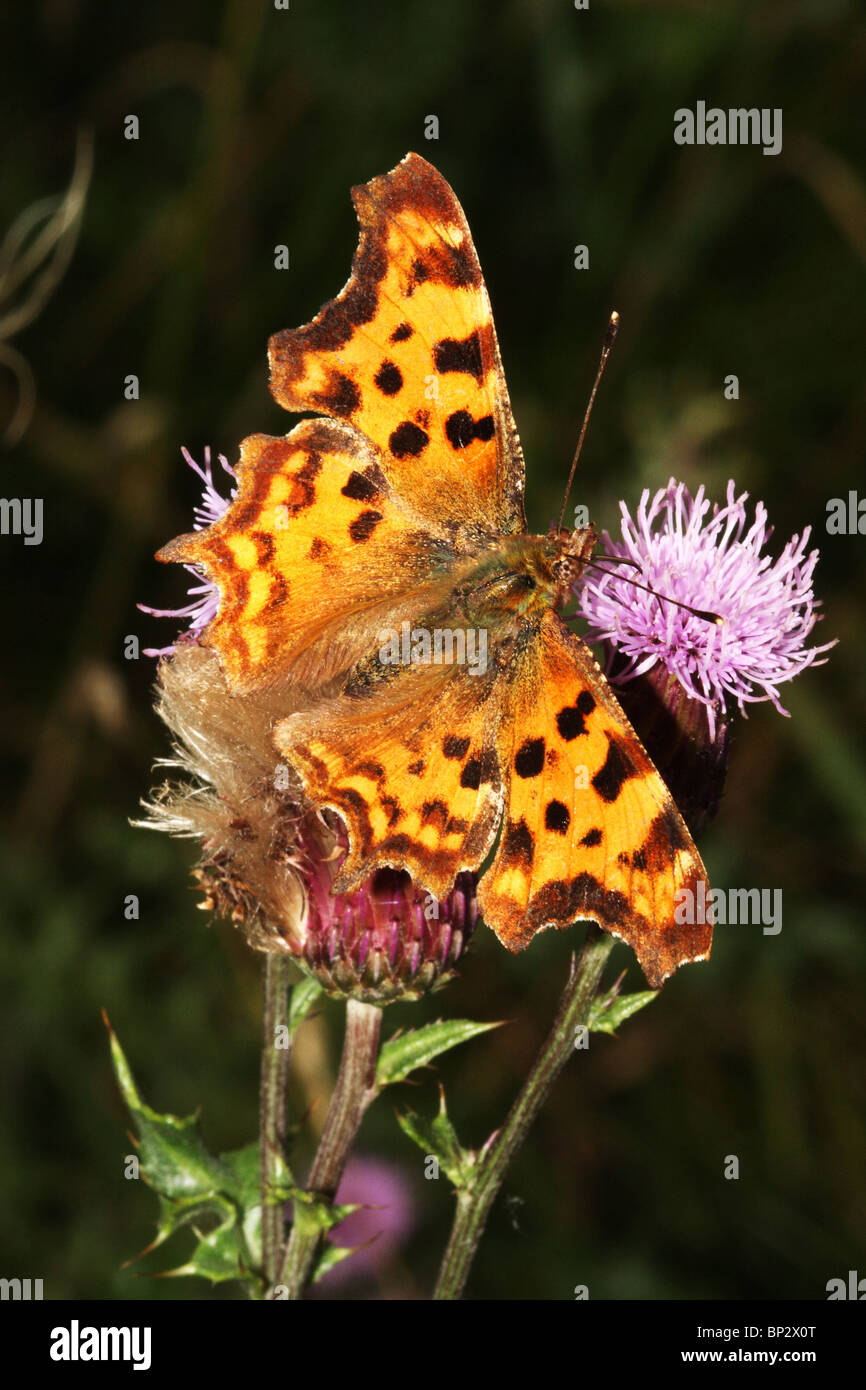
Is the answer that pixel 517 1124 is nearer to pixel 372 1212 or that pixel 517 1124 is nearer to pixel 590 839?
pixel 590 839

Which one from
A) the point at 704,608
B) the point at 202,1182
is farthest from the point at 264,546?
the point at 202,1182

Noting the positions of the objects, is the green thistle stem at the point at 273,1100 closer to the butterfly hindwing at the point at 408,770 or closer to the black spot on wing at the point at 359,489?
the butterfly hindwing at the point at 408,770

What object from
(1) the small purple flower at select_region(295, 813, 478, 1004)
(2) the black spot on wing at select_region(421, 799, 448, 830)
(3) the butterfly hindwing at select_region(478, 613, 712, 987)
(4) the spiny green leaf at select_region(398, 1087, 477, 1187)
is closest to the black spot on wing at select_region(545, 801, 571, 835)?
(3) the butterfly hindwing at select_region(478, 613, 712, 987)

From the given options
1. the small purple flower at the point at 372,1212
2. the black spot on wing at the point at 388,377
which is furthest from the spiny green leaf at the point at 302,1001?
the small purple flower at the point at 372,1212

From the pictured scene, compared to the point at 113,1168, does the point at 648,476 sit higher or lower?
higher

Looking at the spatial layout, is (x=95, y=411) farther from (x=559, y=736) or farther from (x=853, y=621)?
(x=559, y=736)

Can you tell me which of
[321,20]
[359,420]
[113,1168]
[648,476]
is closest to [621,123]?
[321,20]
